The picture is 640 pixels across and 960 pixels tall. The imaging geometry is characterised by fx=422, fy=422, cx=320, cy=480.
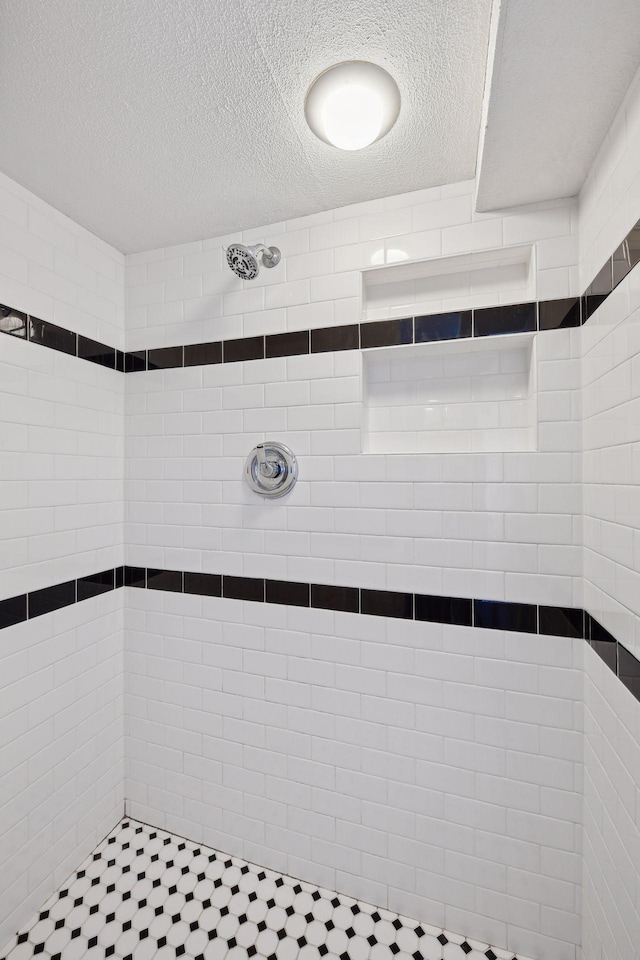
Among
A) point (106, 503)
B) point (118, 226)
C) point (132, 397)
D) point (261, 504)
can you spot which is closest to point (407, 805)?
point (261, 504)

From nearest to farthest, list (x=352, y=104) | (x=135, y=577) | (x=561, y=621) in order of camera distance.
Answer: (x=352, y=104), (x=561, y=621), (x=135, y=577)

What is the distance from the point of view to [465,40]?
1027 millimetres

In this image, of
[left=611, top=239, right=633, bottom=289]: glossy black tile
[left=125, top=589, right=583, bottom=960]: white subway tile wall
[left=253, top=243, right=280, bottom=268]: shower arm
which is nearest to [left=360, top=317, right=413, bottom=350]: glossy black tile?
[left=253, top=243, right=280, bottom=268]: shower arm

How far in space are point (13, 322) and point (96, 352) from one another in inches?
14.4

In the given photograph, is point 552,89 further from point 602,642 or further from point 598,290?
point 602,642

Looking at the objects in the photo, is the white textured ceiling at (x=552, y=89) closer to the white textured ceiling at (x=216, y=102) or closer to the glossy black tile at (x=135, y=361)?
the white textured ceiling at (x=216, y=102)

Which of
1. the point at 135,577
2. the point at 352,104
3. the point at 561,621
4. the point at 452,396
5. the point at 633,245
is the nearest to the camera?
the point at 633,245

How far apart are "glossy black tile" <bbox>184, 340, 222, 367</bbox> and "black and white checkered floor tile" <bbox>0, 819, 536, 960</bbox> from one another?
6.95 feet

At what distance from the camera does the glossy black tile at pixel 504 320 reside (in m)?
1.45

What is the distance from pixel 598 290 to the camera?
48.9 inches

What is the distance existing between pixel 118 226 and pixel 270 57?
3.37 feet

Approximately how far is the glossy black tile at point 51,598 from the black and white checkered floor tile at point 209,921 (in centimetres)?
A: 109

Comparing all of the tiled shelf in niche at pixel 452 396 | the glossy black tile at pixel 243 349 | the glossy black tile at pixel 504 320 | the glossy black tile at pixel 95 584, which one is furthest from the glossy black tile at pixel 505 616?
the glossy black tile at pixel 95 584

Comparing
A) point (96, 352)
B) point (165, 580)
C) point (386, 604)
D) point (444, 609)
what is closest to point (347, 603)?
point (386, 604)
